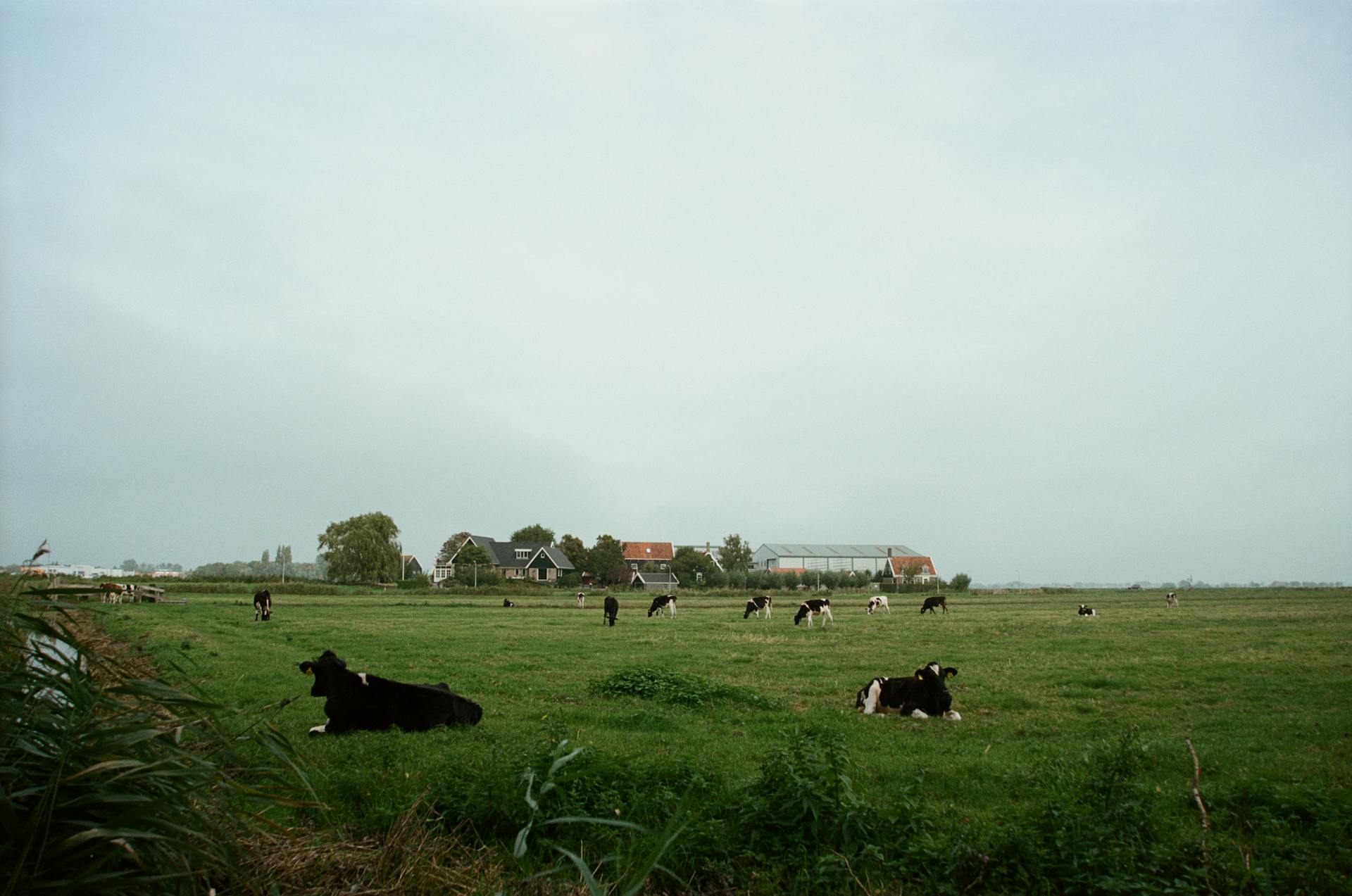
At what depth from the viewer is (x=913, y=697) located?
40.3 ft

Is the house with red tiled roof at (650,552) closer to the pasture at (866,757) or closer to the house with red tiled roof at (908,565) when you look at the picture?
the house with red tiled roof at (908,565)

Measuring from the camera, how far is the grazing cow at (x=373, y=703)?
10.3 metres

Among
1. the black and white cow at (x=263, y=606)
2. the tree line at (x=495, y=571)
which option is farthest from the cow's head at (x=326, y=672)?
the tree line at (x=495, y=571)

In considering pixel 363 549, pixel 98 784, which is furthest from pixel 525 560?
pixel 98 784

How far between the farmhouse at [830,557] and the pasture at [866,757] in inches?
4950

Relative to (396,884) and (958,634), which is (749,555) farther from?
(396,884)

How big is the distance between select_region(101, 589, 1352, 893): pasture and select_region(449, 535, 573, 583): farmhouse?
287 feet

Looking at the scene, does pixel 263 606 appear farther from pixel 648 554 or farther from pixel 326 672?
pixel 648 554

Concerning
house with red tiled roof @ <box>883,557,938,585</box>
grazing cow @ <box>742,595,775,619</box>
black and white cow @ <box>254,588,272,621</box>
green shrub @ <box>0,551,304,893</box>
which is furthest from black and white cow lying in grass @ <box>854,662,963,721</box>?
house with red tiled roof @ <box>883,557,938,585</box>

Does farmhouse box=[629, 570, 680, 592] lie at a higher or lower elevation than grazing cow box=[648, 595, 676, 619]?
lower

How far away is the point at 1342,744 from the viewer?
9766 mm

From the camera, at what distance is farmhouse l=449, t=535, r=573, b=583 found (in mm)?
110000

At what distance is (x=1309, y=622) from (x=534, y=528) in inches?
4190

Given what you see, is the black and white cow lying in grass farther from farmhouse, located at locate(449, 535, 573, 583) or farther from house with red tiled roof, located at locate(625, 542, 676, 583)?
house with red tiled roof, located at locate(625, 542, 676, 583)
